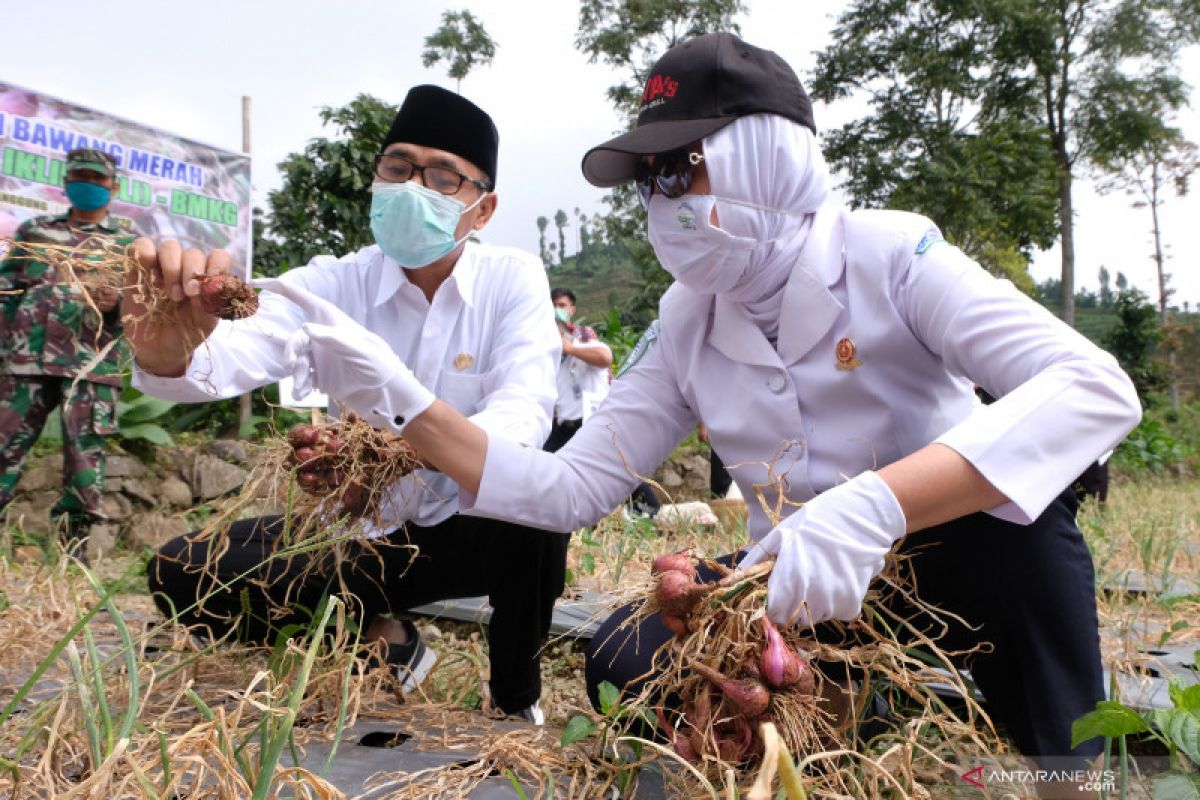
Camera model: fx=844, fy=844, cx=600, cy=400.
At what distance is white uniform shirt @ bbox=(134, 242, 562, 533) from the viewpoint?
1.87 metres

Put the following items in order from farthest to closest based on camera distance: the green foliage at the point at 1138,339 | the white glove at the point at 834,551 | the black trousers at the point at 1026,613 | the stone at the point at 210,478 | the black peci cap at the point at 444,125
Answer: the green foliage at the point at 1138,339 → the stone at the point at 210,478 → the black peci cap at the point at 444,125 → the black trousers at the point at 1026,613 → the white glove at the point at 834,551

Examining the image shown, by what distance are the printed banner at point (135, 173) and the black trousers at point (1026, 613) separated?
4.04m

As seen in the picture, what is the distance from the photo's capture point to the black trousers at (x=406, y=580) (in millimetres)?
1752

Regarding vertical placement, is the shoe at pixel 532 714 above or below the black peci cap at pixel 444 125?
below

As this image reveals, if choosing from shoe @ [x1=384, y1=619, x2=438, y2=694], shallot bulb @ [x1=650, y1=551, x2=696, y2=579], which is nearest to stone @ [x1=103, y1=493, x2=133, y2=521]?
shoe @ [x1=384, y1=619, x2=438, y2=694]

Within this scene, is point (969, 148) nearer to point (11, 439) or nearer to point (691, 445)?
point (691, 445)

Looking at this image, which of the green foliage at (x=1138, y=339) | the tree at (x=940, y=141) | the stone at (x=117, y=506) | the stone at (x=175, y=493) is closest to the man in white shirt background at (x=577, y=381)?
the stone at (x=175, y=493)

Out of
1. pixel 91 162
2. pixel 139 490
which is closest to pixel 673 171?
pixel 91 162

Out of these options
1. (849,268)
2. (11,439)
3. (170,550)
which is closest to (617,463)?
(849,268)

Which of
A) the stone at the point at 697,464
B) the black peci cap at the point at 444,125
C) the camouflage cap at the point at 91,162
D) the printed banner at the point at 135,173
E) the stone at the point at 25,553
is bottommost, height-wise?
the stone at the point at 25,553

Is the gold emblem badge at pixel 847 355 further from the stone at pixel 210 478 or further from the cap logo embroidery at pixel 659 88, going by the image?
the stone at pixel 210 478

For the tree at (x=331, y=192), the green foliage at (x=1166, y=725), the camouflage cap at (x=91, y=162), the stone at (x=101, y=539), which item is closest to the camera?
the green foliage at (x=1166, y=725)

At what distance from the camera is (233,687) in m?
1.71

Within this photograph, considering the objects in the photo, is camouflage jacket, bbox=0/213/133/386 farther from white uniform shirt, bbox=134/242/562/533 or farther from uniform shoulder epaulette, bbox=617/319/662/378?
uniform shoulder epaulette, bbox=617/319/662/378
